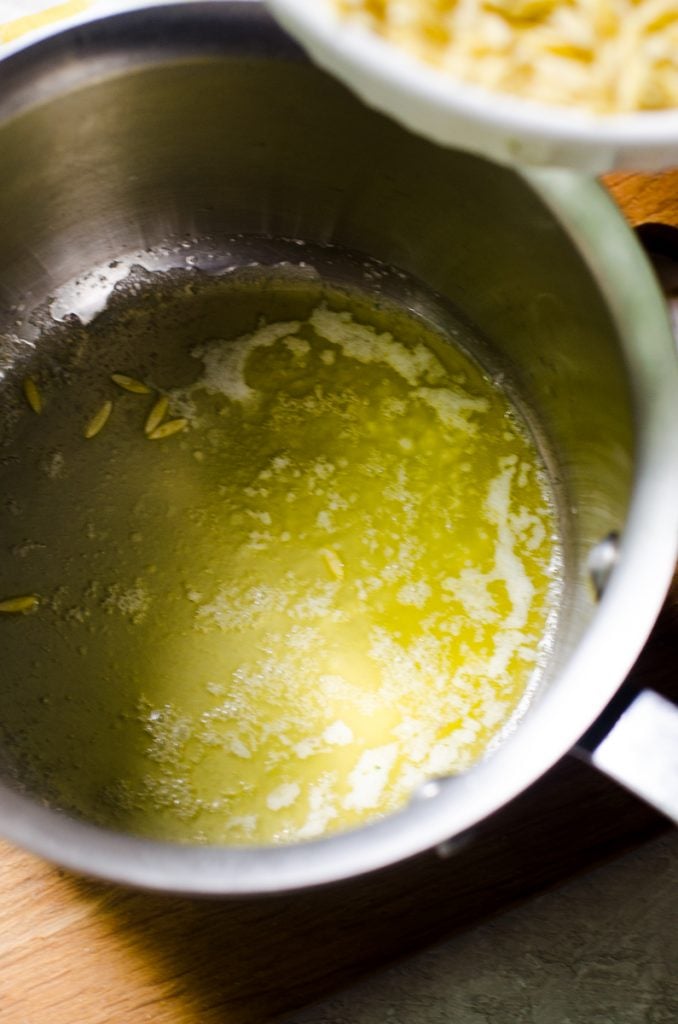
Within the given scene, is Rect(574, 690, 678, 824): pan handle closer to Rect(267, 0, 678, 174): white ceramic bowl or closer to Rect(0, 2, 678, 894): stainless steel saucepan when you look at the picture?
Rect(0, 2, 678, 894): stainless steel saucepan

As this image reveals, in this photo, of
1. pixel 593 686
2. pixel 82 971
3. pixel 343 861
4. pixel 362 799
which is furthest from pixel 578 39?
pixel 82 971

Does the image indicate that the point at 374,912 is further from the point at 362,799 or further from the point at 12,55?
the point at 12,55

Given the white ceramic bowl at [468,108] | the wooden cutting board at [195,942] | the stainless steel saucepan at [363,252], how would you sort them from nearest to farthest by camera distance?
the white ceramic bowl at [468,108]
the stainless steel saucepan at [363,252]
the wooden cutting board at [195,942]

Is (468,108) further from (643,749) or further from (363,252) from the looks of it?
(363,252)

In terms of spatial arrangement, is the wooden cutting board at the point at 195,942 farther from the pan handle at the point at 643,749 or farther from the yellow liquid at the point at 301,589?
the pan handle at the point at 643,749

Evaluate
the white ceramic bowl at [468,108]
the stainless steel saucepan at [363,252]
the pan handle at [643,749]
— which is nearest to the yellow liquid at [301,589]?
the stainless steel saucepan at [363,252]

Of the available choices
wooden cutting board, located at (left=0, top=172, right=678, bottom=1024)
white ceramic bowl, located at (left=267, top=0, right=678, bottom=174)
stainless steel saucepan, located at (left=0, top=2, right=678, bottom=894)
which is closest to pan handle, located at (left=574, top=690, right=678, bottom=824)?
stainless steel saucepan, located at (left=0, top=2, right=678, bottom=894)

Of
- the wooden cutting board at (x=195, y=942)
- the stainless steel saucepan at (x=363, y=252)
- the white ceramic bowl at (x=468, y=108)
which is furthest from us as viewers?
the wooden cutting board at (x=195, y=942)
